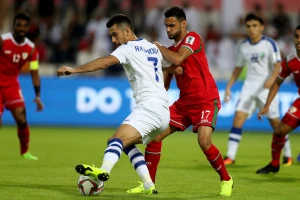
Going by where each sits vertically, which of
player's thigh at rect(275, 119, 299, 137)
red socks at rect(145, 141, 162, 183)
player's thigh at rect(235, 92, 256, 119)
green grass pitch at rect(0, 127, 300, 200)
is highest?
player's thigh at rect(235, 92, 256, 119)

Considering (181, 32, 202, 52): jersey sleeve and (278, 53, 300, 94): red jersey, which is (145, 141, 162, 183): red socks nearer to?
(181, 32, 202, 52): jersey sleeve

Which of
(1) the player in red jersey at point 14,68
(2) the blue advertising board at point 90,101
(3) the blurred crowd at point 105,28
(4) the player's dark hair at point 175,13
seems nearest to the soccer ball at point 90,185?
(4) the player's dark hair at point 175,13

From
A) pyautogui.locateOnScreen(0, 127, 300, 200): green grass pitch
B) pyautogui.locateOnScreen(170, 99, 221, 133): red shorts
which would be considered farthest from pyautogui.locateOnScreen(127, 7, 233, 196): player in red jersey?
pyautogui.locateOnScreen(0, 127, 300, 200): green grass pitch

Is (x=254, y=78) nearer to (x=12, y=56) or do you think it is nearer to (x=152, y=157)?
(x=12, y=56)

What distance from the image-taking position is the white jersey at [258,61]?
42.9 ft

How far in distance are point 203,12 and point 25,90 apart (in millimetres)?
6378

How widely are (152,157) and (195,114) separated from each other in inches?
29.6

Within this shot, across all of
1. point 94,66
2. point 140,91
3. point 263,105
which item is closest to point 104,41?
point 263,105

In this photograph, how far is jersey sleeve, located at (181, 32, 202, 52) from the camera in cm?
887

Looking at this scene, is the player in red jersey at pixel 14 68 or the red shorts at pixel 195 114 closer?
the red shorts at pixel 195 114

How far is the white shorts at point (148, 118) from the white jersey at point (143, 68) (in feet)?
0.32

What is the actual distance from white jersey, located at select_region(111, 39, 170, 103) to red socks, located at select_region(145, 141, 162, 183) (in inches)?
37.3

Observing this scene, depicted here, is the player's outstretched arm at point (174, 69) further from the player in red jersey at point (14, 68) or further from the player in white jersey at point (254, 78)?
the player in red jersey at point (14, 68)

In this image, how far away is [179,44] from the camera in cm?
903
